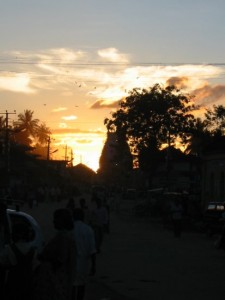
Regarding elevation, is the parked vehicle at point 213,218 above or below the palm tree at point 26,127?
below

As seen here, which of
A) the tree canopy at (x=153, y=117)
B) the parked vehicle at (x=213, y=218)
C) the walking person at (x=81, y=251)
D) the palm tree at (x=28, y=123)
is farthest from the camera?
the palm tree at (x=28, y=123)

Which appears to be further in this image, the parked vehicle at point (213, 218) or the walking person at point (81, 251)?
the parked vehicle at point (213, 218)

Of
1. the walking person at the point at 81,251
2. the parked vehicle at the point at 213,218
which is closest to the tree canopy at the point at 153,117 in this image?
the parked vehicle at the point at 213,218

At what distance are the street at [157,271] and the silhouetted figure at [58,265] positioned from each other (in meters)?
5.02

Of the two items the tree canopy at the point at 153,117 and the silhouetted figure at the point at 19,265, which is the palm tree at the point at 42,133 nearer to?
the tree canopy at the point at 153,117

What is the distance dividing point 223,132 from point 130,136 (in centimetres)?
728

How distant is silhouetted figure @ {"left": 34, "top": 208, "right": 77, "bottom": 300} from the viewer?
877 cm

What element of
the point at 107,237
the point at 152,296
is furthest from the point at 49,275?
the point at 107,237

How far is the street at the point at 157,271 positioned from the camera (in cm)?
1479

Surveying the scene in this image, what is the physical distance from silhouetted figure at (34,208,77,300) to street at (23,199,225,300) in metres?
Result: 5.02

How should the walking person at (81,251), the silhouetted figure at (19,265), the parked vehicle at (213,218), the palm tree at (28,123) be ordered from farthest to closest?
1. the palm tree at (28,123)
2. the parked vehicle at (213,218)
3. the walking person at (81,251)
4. the silhouetted figure at (19,265)

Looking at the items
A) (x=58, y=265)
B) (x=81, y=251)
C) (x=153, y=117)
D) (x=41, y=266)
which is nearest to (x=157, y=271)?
(x=81, y=251)

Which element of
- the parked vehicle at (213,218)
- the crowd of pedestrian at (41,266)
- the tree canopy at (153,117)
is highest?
the tree canopy at (153,117)

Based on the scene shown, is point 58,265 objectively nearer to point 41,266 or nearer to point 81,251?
point 41,266
